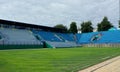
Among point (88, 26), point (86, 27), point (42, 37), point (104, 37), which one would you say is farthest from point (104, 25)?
point (42, 37)

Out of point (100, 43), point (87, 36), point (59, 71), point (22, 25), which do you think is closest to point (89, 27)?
point (87, 36)

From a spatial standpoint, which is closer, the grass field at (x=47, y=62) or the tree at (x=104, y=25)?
the grass field at (x=47, y=62)

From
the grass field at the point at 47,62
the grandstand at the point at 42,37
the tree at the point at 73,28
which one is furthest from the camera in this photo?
the tree at the point at 73,28

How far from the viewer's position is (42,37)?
7456cm

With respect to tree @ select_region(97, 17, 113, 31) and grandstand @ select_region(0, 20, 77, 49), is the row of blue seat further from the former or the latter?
tree @ select_region(97, 17, 113, 31)

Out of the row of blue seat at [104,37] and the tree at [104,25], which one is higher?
the tree at [104,25]

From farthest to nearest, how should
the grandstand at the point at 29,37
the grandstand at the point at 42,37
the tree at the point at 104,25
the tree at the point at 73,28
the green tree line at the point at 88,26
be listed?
the tree at the point at 73,28, the green tree line at the point at 88,26, the tree at the point at 104,25, the grandstand at the point at 42,37, the grandstand at the point at 29,37

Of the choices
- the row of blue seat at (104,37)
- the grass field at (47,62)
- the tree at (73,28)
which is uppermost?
the tree at (73,28)

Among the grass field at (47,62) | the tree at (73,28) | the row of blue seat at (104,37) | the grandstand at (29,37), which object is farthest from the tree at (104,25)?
the grass field at (47,62)

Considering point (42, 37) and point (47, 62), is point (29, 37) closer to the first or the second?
point (42, 37)

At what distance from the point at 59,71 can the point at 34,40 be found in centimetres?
5569

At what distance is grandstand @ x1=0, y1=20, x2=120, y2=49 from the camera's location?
6212 centimetres

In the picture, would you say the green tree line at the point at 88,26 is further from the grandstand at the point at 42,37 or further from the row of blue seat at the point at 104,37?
the row of blue seat at the point at 104,37

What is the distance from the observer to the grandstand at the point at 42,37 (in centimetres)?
6212
